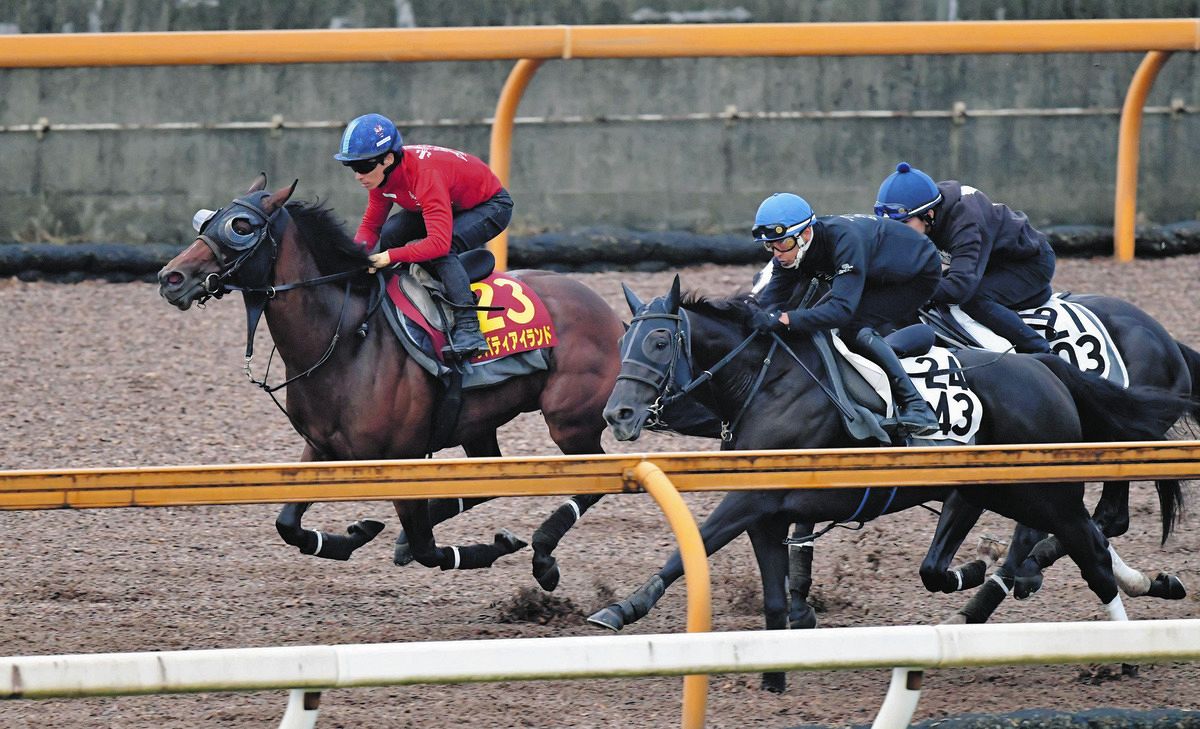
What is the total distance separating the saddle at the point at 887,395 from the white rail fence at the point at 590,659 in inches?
72.7

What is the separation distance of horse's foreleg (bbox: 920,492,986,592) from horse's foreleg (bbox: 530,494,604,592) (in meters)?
1.39

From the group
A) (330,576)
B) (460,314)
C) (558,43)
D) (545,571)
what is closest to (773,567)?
(545,571)

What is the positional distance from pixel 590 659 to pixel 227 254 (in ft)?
10.1

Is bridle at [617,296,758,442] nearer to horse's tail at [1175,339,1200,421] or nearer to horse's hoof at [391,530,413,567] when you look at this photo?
horse's hoof at [391,530,413,567]

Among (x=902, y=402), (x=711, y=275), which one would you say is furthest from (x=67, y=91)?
(x=902, y=402)

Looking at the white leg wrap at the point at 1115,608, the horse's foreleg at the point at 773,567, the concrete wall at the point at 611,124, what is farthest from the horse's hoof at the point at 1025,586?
the concrete wall at the point at 611,124

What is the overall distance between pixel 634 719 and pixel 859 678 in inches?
38.5

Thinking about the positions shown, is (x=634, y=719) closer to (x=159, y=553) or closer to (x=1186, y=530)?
(x=159, y=553)

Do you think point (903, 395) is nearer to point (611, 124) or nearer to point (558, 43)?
point (558, 43)

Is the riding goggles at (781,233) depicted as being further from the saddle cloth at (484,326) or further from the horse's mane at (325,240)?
the horse's mane at (325,240)

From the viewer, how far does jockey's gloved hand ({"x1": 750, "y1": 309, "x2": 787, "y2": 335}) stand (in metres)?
5.78

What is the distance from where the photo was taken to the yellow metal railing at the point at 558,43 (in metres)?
8.83

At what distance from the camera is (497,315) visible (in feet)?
21.9

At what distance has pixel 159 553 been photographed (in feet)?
23.3
